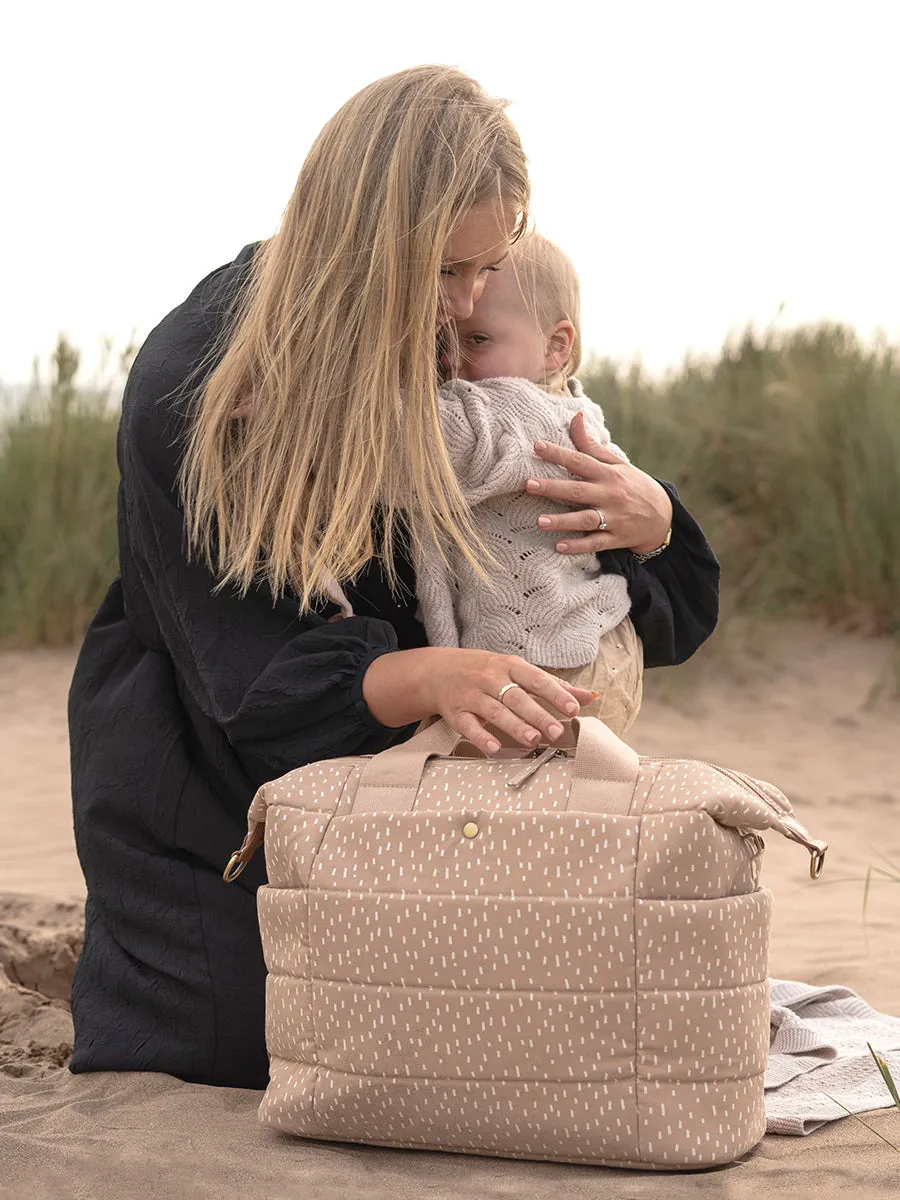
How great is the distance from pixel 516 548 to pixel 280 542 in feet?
1.37

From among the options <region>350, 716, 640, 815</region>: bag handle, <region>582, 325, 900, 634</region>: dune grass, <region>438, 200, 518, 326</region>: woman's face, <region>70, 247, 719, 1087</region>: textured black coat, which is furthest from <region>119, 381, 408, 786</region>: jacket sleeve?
<region>582, 325, 900, 634</region>: dune grass

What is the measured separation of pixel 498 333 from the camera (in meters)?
2.31

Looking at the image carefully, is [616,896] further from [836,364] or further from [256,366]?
[836,364]

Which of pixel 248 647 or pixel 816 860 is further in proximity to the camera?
pixel 248 647

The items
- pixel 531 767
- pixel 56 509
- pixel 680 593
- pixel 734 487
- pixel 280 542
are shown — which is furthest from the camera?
pixel 734 487

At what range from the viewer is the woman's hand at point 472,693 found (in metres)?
1.81

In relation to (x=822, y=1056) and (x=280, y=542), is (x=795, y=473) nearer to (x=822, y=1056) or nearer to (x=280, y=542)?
(x=822, y=1056)

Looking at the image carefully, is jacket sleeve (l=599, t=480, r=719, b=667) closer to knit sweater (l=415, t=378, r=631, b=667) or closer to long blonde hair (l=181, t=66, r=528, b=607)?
knit sweater (l=415, t=378, r=631, b=667)

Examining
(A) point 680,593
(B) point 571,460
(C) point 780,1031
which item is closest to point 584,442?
(B) point 571,460

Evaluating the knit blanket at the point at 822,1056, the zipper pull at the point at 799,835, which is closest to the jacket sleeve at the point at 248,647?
the zipper pull at the point at 799,835

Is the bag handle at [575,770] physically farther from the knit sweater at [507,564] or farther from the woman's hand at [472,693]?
the knit sweater at [507,564]

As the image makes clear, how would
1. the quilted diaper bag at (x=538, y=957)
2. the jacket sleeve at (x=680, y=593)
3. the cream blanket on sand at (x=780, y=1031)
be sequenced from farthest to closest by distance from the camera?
the jacket sleeve at (x=680, y=593) → the cream blanket on sand at (x=780, y=1031) → the quilted diaper bag at (x=538, y=957)

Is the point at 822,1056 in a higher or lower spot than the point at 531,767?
lower

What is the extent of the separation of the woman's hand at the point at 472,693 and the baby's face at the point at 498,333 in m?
0.58
